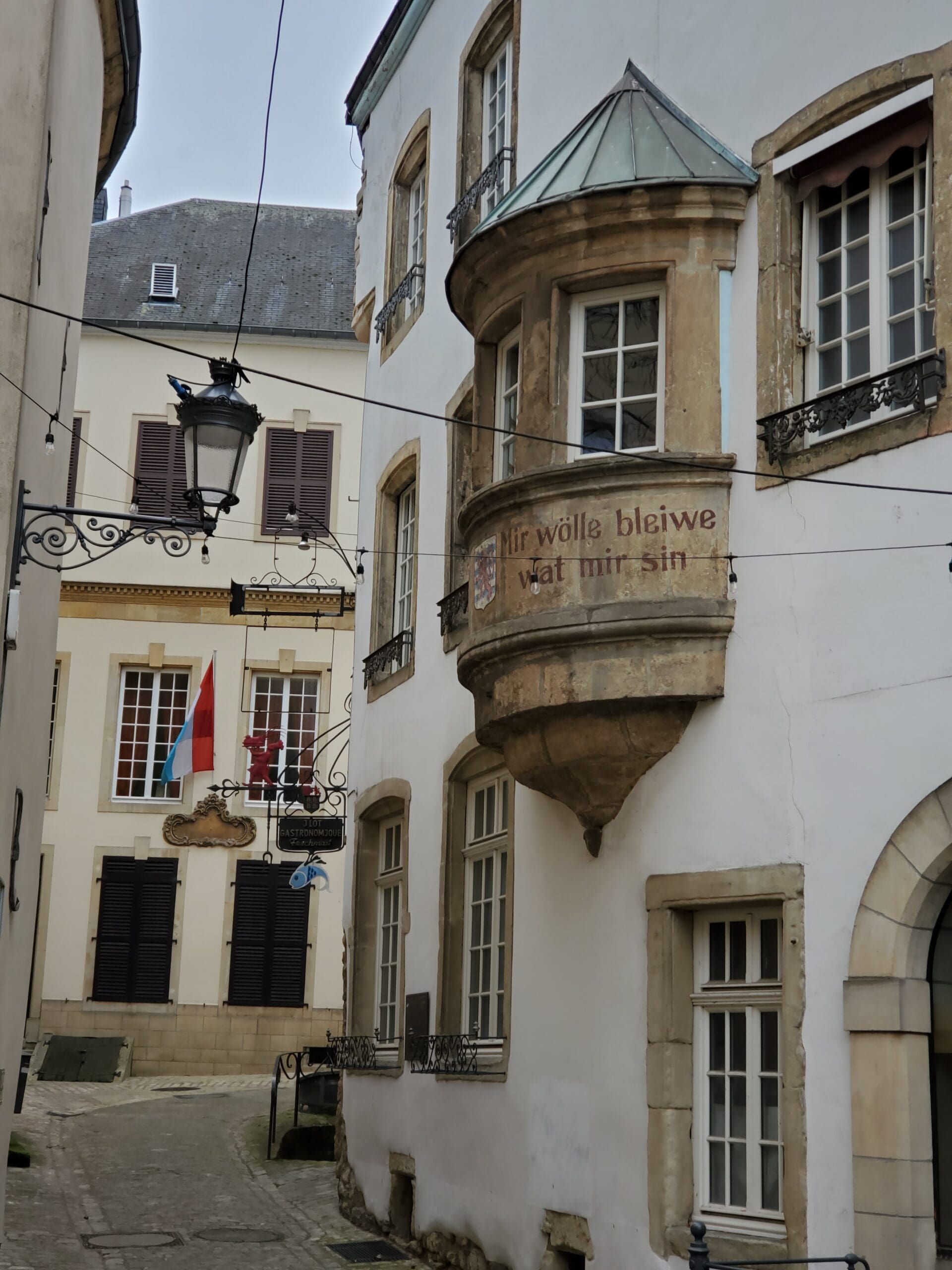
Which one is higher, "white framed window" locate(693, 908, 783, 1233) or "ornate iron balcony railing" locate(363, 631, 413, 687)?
"ornate iron balcony railing" locate(363, 631, 413, 687)

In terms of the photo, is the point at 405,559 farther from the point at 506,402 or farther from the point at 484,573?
the point at 484,573

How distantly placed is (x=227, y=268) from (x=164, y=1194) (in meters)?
19.9

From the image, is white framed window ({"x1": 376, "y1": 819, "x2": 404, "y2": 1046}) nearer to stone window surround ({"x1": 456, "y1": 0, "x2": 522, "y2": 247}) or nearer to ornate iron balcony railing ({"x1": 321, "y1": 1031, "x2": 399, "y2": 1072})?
ornate iron balcony railing ({"x1": 321, "y1": 1031, "x2": 399, "y2": 1072})

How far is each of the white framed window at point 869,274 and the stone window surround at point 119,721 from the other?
18.7 metres

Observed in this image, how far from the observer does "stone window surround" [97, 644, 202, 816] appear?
1052 inches

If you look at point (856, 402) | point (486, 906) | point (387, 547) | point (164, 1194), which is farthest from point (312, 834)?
point (856, 402)

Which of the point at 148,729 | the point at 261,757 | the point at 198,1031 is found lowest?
the point at 198,1031

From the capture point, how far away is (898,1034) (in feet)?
26.3

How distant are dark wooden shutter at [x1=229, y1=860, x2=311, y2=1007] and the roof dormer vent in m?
10.3

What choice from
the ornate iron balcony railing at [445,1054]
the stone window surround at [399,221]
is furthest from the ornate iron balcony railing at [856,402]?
the stone window surround at [399,221]

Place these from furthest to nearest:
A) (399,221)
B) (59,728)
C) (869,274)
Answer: (59,728)
(399,221)
(869,274)

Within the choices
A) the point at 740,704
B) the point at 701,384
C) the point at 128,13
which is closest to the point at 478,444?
the point at 701,384

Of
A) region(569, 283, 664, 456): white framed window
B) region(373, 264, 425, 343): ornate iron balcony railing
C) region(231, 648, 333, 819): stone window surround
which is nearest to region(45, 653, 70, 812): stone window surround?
region(231, 648, 333, 819): stone window surround

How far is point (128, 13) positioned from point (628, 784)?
784 centimetres
